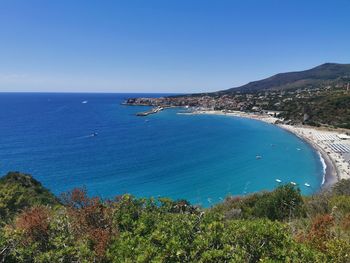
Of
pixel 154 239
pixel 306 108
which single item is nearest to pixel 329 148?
pixel 306 108

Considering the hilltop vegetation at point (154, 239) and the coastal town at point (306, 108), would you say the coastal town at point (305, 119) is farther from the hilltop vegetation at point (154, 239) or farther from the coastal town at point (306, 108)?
the hilltop vegetation at point (154, 239)

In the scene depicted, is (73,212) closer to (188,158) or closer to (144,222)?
(144,222)

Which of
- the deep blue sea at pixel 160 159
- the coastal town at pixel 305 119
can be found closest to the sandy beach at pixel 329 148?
the coastal town at pixel 305 119

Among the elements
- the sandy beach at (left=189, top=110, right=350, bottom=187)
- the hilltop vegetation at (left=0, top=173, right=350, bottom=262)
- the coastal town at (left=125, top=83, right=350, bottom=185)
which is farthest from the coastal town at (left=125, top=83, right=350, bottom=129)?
the hilltop vegetation at (left=0, top=173, right=350, bottom=262)

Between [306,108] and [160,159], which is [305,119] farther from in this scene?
[160,159]

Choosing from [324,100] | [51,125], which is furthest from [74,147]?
[324,100]

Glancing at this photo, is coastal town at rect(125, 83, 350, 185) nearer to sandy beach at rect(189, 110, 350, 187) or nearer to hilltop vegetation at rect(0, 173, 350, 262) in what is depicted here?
sandy beach at rect(189, 110, 350, 187)
